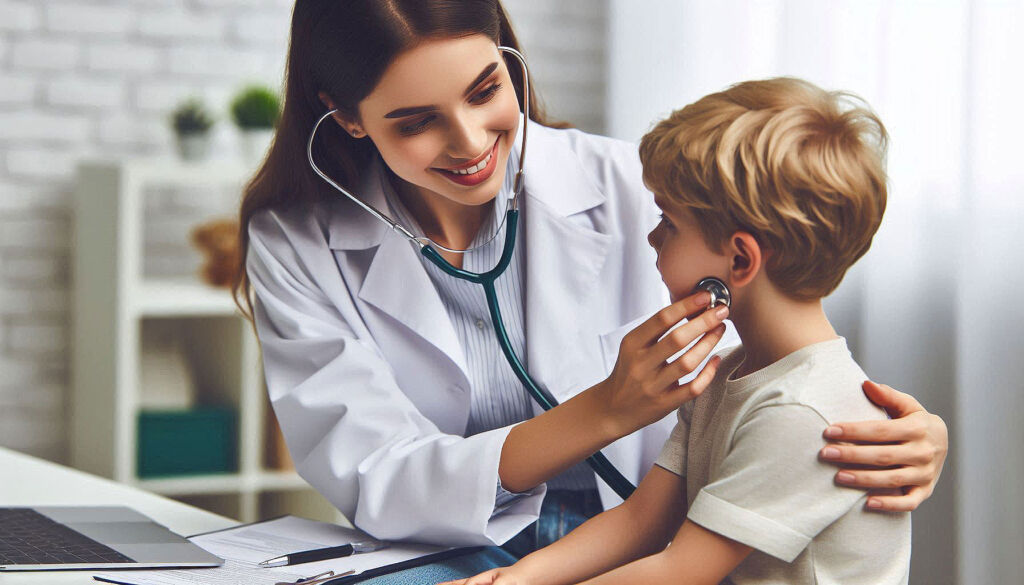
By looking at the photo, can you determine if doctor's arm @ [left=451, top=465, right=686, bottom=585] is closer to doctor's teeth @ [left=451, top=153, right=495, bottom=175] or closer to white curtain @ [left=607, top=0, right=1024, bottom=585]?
doctor's teeth @ [left=451, top=153, right=495, bottom=175]

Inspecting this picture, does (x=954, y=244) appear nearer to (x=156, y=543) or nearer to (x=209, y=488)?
(x=156, y=543)

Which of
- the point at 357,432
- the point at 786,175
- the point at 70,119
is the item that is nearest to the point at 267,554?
the point at 357,432

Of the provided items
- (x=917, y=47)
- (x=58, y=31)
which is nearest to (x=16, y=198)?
(x=58, y=31)

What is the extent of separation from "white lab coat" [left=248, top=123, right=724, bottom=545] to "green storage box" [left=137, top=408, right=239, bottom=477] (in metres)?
1.33

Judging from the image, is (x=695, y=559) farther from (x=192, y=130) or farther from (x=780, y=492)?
(x=192, y=130)

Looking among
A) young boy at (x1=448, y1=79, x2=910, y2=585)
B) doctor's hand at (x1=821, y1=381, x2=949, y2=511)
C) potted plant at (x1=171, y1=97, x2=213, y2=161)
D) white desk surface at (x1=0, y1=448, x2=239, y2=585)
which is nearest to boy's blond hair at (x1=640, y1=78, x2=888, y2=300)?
young boy at (x1=448, y1=79, x2=910, y2=585)

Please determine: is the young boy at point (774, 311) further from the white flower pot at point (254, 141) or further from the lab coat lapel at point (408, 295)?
the white flower pot at point (254, 141)

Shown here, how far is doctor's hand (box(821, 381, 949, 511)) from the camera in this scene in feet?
3.04

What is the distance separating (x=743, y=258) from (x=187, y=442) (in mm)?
2001

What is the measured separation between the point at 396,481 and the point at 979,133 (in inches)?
44.8

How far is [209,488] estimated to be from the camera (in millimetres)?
2627

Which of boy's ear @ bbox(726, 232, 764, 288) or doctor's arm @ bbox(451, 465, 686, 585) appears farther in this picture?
doctor's arm @ bbox(451, 465, 686, 585)

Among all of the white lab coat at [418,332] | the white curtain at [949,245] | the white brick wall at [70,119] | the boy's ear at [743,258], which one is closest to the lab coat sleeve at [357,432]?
the white lab coat at [418,332]

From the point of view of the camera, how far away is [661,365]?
104cm
